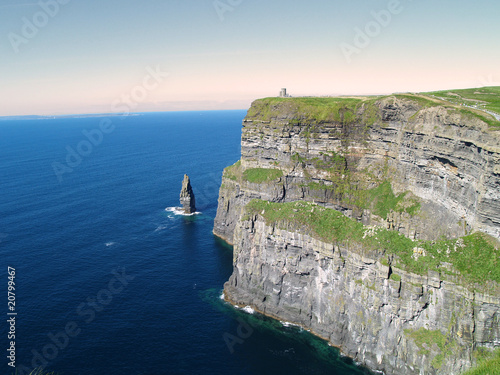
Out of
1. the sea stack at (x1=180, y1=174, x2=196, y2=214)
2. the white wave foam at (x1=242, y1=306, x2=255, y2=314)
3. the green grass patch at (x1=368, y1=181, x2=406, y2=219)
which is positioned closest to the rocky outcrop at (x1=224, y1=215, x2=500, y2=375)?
the white wave foam at (x1=242, y1=306, x2=255, y2=314)

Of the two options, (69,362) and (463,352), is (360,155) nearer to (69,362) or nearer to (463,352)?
(463,352)

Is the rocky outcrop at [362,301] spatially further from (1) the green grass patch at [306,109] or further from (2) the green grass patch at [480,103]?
(1) the green grass patch at [306,109]

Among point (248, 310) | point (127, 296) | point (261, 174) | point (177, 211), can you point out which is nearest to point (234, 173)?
point (261, 174)

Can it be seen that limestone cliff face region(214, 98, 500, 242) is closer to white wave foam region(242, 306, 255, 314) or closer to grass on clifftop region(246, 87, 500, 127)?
grass on clifftop region(246, 87, 500, 127)

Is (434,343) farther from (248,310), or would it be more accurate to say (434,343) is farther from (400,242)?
(248,310)

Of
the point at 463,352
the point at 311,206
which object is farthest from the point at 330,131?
the point at 463,352

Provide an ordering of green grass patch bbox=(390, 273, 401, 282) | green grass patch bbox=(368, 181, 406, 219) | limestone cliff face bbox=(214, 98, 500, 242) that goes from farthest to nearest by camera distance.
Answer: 1. green grass patch bbox=(368, 181, 406, 219)
2. green grass patch bbox=(390, 273, 401, 282)
3. limestone cliff face bbox=(214, 98, 500, 242)

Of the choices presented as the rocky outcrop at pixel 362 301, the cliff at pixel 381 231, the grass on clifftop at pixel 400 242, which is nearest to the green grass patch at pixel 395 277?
the rocky outcrop at pixel 362 301
